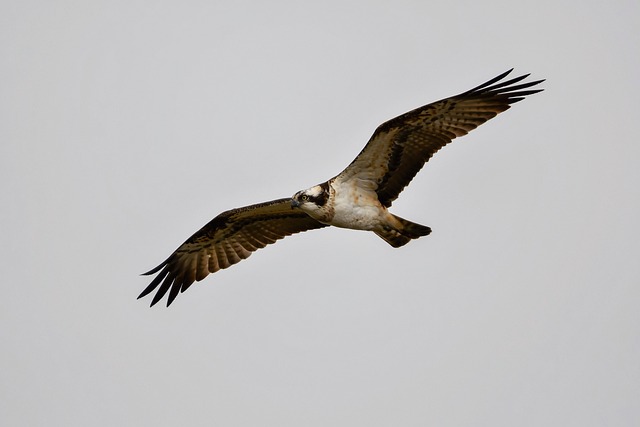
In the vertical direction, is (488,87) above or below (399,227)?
above

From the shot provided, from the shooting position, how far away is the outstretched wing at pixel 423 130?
1306cm

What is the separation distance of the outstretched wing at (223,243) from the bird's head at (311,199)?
1.36 metres

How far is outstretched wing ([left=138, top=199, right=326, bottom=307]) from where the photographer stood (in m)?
14.9

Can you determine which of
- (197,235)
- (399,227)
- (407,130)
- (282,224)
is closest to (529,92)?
(407,130)

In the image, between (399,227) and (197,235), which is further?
(197,235)

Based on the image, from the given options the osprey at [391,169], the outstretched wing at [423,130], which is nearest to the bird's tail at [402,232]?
the osprey at [391,169]

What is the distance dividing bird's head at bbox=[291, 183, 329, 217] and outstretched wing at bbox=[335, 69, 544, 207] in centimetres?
36

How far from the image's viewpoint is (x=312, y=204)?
13.4 meters

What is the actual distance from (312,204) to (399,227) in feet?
4.16

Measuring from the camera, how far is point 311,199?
13383 mm

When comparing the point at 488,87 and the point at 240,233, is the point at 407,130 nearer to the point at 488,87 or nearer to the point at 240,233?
the point at 488,87

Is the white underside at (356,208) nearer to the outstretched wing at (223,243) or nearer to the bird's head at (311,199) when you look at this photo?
the bird's head at (311,199)

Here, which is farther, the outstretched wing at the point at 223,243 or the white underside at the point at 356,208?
the outstretched wing at the point at 223,243

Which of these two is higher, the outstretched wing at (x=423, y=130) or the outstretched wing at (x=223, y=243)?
the outstretched wing at (x=423, y=130)
